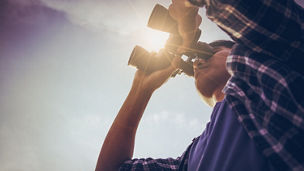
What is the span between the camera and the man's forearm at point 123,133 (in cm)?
132

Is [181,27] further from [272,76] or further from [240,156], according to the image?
[240,156]

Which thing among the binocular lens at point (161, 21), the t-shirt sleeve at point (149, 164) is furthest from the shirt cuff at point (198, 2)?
the t-shirt sleeve at point (149, 164)

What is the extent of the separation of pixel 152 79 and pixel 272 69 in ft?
2.98

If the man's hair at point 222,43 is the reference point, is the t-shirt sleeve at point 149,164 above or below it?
below

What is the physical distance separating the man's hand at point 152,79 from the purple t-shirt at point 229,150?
2.01ft

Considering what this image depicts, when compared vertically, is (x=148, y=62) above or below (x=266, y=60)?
above

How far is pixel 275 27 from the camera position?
0.62 metres

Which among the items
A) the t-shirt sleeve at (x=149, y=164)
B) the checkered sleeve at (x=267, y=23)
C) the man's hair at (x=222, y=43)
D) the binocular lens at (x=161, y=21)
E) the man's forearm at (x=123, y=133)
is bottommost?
the t-shirt sleeve at (x=149, y=164)

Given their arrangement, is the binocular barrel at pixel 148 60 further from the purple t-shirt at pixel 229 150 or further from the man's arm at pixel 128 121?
the purple t-shirt at pixel 229 150

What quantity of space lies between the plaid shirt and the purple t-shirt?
0.21ft

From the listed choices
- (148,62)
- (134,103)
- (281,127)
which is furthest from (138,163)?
(281,127)

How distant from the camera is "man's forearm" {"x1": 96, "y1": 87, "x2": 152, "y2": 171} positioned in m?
1.32

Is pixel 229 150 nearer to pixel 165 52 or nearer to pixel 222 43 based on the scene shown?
pixel 165 52

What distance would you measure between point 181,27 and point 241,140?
1.84ft
